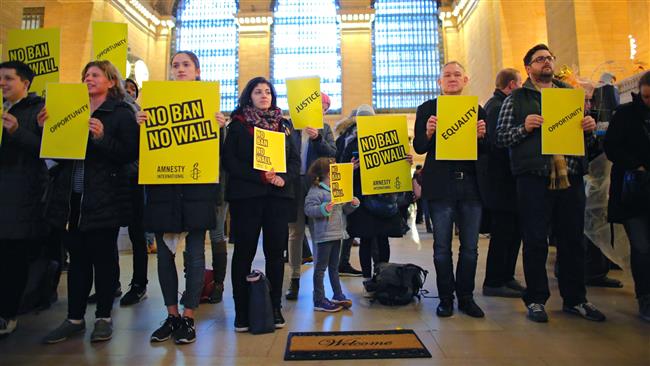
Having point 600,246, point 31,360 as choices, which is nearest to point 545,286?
point 600,246

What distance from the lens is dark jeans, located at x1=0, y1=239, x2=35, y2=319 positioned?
2.99 metres

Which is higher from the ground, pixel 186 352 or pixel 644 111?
pixel 644 111

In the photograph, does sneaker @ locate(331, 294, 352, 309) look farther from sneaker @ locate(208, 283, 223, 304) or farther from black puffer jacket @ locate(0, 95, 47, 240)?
black puffer jacket @ locate(0, 95, 47, 240)

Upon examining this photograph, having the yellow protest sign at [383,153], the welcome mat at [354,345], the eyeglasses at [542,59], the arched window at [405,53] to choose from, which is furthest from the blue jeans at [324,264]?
the arched window at [405,53]

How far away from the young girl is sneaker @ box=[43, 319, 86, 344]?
5.99 ft

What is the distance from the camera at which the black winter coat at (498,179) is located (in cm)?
413

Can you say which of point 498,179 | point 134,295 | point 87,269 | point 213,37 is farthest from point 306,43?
point 87,269

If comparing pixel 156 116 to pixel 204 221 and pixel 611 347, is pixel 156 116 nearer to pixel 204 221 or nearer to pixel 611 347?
pixel 204 221

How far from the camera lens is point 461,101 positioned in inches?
130

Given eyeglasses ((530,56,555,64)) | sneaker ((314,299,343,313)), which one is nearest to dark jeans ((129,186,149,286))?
sneaker ((314,299,343,313))

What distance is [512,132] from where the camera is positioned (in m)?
3.31

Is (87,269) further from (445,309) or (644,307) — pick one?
(644,307)

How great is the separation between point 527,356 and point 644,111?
7.32 ft

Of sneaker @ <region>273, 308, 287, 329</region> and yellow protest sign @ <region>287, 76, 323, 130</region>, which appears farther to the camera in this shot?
yellow protest sign @ <region>287, 76, 323, 130</region>
